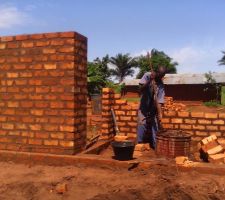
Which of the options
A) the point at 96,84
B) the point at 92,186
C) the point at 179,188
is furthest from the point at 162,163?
the point at 96,84

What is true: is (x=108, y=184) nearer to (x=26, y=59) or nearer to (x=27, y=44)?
(x=26, y=59)

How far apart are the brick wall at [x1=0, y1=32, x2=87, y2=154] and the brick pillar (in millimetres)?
1312

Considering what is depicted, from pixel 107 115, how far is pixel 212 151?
7.51ft

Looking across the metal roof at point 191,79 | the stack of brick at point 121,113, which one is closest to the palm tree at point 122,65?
the metal roof at point 191,79

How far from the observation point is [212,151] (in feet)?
16.3

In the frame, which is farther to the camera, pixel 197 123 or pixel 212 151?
pixel 197 123

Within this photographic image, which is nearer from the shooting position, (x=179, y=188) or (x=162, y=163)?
(x=179, y=188)

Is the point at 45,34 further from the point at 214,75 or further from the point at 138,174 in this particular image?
the point at 214,75

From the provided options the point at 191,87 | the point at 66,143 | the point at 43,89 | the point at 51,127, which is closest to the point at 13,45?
the point at 43,89

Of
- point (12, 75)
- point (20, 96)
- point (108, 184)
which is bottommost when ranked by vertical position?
point (108, 184)

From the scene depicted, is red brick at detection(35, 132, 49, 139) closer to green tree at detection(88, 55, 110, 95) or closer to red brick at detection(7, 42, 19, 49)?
red brick at detection(7, 42, 19, 49)

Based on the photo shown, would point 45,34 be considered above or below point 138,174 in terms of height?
above

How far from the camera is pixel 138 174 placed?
4.25 m

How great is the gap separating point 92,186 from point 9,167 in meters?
1.50
